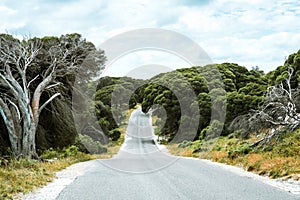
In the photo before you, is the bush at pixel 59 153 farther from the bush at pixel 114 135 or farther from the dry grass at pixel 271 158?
the bush at pixel 114 135

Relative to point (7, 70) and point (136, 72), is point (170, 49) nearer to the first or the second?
point (136, 72)

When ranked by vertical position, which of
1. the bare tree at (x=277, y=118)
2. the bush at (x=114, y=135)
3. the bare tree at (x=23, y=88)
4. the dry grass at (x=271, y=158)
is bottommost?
the dry grass at (x=271, y=158)

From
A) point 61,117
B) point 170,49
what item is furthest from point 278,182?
point 61,117

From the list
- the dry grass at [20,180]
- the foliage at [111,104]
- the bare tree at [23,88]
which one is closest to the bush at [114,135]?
the foliage at [111,104]

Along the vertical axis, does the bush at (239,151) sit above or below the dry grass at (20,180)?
below

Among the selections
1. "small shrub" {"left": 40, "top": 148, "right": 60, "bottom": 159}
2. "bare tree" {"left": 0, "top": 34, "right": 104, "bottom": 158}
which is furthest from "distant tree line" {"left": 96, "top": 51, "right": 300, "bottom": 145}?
"small shrub" {"left": 40, "top": 148, "right": 60, "bottom": 159}

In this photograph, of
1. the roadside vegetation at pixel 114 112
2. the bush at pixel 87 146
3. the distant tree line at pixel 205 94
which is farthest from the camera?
the distant tree line at pixel 205 94

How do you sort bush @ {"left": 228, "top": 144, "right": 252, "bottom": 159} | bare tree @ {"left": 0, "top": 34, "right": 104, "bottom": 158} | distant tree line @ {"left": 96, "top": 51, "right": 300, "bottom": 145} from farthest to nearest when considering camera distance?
distant tree line @ {"left": 96, "top": 51, "right": 300, "bottom": 145}
bare tree @ {"left": 0, "top": 34, "right": 104, "bottom": 158}
bush @ {"left": 228, "top": 144, "right": 252, "bottom": 159}

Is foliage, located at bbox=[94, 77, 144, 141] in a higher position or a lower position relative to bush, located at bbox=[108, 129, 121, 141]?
higher

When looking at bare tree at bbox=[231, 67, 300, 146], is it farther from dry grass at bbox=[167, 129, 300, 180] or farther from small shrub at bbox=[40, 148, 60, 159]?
small shrub at bbox=[40, 148, 60, 159]

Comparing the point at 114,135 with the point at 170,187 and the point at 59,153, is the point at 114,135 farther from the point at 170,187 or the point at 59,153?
the point at 170,187

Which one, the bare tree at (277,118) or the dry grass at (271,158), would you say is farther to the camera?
the bare tree at (277,118)

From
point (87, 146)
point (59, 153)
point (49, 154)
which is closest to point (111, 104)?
point (87, 146)

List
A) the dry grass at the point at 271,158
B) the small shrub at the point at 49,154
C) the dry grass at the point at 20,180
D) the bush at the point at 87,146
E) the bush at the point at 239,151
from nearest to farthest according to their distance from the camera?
the dry grass at the point at 20,180
the dry grass at the point at 271,158
the bush at the point at 239,151
the small shrub at the point at 49,154
the bush at the point at 87,146
